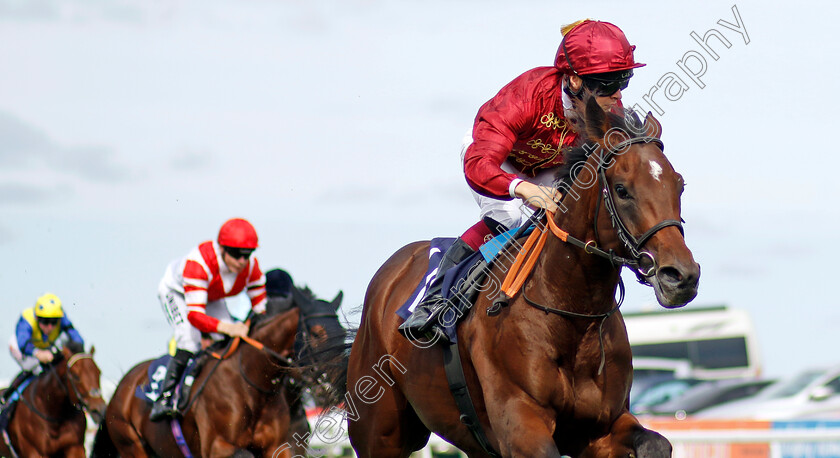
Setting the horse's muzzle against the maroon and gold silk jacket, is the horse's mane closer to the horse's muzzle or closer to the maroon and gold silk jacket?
the maroon and gold silk jacket

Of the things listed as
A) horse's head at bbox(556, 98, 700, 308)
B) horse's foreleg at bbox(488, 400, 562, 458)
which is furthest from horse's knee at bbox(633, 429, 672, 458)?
horse's head at bbox(556, 98, 700, 308)

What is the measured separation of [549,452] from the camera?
384 centimetres

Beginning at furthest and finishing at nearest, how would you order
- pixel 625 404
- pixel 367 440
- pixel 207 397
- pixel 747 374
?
pixel 747 374 → pixel 207 397 → pixel 367 440 → pixel 625 404

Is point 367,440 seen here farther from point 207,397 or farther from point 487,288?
point 207,397

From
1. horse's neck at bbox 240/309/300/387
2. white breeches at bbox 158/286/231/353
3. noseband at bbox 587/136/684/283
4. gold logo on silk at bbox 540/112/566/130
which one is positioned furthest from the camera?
white breeches at bbox 158/286/231/353

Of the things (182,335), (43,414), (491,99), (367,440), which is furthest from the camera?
(43,414)

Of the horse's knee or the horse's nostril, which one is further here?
the horse's knee

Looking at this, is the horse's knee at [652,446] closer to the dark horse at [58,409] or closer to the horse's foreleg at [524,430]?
the horse's foreleg at [524,430]

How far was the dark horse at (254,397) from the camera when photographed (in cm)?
757

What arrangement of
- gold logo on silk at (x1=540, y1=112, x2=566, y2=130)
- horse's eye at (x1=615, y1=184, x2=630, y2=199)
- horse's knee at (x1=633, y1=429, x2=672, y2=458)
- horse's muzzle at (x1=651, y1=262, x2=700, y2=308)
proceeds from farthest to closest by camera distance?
gold logo on silk at (x1=540, y1=112, x2=566, y2=130)
horse's knee at (x1=633, y1=429, x2=672, y2=458)
horse's eye at (x1=615, y1=184, x2=630, y2=199)
horse's muzzle at (x1=651, y1=262, x2=700, y2=308)

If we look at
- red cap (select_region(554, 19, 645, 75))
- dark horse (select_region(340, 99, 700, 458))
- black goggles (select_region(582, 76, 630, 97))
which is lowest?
dark horse (select_region(340, 99, 700, 458))

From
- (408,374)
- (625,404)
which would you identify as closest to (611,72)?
(625,404)

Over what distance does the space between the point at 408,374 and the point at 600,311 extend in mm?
1222

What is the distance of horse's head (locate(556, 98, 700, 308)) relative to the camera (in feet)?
11.2
